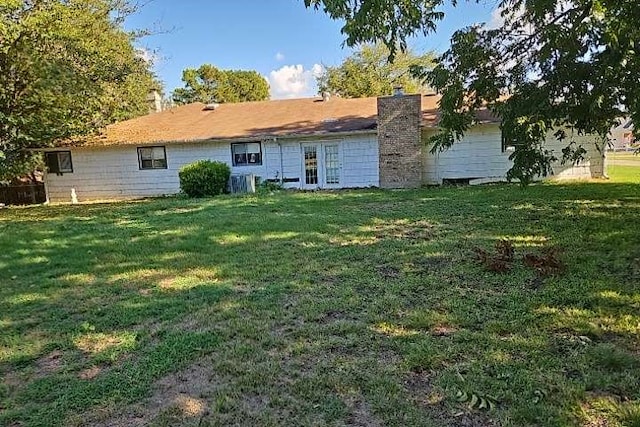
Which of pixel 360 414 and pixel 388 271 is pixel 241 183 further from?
pixel 360 414

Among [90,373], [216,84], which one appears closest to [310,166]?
[90,373]

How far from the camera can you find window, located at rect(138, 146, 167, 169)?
19.0 metres

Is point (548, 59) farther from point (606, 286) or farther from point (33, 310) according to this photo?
point (33, 310)

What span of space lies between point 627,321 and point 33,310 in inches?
222

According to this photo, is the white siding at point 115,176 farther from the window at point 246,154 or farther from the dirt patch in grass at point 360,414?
the dirt patch in grass at point 360,414

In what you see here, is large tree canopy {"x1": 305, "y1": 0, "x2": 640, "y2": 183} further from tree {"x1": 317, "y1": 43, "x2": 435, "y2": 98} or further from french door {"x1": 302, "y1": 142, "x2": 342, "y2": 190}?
tree {"x1": 317, "y1": 43, "x2": 435, "y2": 98}

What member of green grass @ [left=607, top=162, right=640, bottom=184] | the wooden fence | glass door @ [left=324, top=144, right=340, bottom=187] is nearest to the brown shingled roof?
glass door @ [left=324, top=144, right=340, bottom=187]

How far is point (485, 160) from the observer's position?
1711 centimetres

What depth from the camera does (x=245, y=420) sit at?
9.13 feet

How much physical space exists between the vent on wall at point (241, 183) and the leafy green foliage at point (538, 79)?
34.1 ft

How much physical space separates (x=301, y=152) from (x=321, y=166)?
0.93 metres

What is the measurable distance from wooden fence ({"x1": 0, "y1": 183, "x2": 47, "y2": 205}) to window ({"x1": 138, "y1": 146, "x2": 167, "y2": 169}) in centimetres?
433

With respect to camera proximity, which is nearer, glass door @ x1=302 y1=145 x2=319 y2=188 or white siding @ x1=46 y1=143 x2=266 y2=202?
glass door @ x1=302 y1=145 x2=319 y2=188

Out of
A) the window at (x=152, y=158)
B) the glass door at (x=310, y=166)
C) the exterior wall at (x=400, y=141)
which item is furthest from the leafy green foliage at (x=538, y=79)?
the window at (x=152, y=158)
